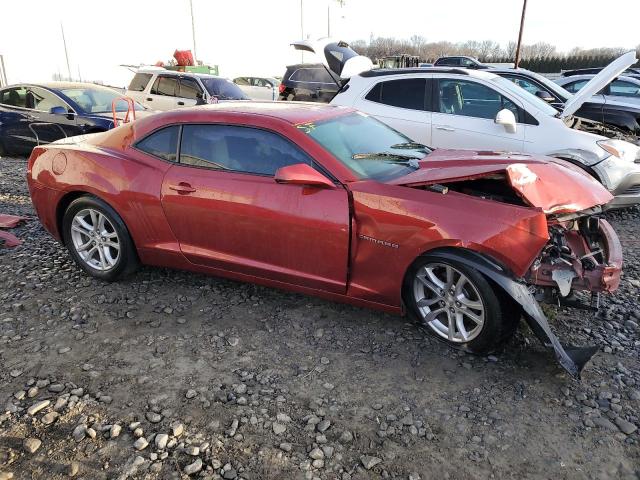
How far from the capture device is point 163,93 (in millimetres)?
11297

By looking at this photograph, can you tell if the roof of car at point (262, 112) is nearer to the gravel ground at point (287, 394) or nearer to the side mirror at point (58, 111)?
the gravel ground at point (287, 394)

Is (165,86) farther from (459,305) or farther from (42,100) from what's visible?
(459,305)

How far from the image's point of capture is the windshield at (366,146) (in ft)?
10.9

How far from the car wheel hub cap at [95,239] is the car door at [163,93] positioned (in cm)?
765

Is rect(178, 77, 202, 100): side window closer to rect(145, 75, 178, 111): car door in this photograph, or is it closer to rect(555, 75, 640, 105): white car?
rect(145, 75, 178, 111): car door

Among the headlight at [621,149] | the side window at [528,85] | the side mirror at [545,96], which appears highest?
the side window at [528,85]

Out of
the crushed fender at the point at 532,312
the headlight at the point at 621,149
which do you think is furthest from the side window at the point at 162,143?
the headlight at the point at 621,149

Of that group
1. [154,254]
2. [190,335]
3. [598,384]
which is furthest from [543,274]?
[154,254]

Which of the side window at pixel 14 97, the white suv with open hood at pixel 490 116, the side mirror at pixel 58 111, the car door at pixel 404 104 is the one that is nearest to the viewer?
the white suv with open hood at pixel 490 116

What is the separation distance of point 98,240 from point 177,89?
26.3ft

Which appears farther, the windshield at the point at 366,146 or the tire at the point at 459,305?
the windshield at the point at 366,146

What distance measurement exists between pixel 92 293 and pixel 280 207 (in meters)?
1.78

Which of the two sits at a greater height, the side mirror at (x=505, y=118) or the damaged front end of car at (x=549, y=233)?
the side mirror at (x=505, y=118)

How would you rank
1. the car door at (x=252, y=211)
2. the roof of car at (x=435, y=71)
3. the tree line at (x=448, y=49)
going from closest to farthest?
the car door at (x=252, y=211)
the roof of car at (x=435, y=71)
the tree line at (x=448, y=49)
